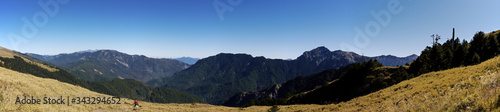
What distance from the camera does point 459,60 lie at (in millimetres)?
68250

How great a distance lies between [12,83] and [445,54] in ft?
380

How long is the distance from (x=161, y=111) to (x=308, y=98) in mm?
77791

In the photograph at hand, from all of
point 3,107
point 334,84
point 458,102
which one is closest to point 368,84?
point 334,84

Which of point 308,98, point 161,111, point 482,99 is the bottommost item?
point 308,98

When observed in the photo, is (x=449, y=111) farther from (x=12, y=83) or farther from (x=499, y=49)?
(x=499, y=49)

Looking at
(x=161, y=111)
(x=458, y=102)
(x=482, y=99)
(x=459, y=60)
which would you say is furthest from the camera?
(x=459, y=60)

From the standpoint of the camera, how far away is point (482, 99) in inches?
417

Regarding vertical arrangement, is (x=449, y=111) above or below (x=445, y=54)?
below

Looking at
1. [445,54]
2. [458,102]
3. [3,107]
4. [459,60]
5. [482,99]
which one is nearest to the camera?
[482,99]

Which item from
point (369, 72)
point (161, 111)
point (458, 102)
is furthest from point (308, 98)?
point (458, 102)

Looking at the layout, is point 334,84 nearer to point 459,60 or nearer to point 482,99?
point 459,60

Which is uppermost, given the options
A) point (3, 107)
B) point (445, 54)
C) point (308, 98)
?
point (445, 54)

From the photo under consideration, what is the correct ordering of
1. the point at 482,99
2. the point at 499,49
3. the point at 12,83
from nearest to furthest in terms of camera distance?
the point at 482,99 < the point at 12,83 < the point at 499,49

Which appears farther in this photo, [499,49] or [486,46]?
[486,46]
